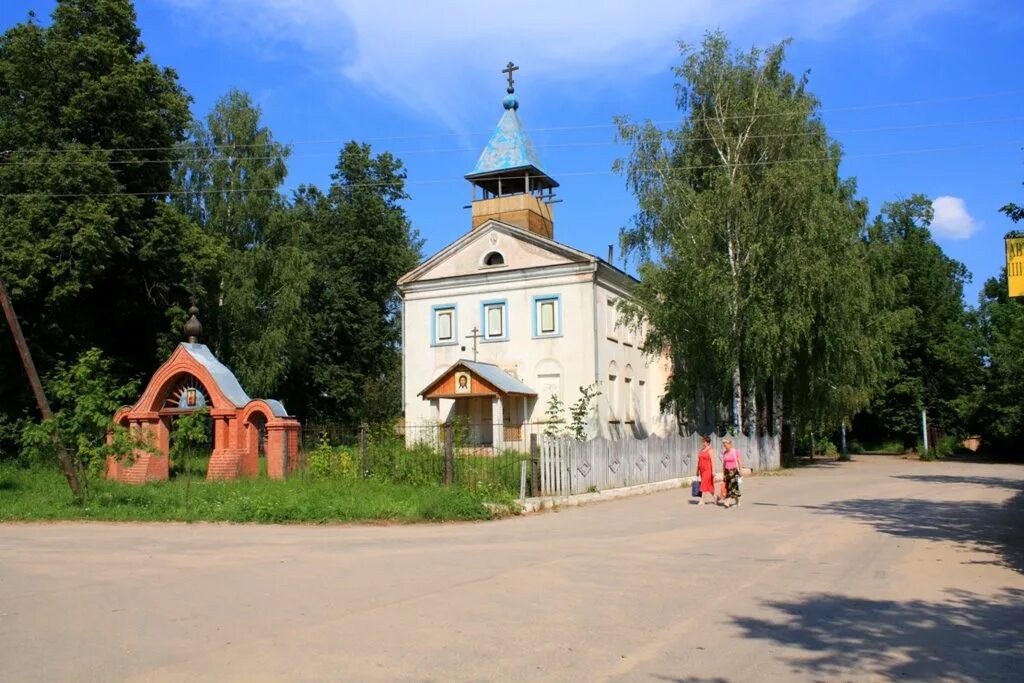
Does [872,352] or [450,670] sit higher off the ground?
[872,352]

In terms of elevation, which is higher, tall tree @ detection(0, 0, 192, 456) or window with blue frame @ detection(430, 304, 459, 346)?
tall tree @ detection(0, 0, 192, 456)

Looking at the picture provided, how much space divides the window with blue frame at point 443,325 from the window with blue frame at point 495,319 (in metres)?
1.42

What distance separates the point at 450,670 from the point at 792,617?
340cm

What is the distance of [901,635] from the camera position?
7145 millimetres

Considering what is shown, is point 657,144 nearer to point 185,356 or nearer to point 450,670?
point 185,356

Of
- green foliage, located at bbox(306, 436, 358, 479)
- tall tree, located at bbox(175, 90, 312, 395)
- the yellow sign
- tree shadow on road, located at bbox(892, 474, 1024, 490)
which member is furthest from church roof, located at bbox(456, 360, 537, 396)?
the yellow sign

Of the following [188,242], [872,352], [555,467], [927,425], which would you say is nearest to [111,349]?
[188,242]

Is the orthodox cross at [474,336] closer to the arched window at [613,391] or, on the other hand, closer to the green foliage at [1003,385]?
the arched window at [613,391]

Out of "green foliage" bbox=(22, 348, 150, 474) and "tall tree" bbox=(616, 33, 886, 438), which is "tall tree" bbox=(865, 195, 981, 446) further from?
"green foliage" bbox=(22, 348, 150, 474)

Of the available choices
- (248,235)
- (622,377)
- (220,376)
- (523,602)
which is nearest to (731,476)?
(523,602)

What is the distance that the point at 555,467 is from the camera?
1903 centimetres

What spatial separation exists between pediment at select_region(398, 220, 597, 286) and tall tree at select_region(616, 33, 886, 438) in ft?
11.1

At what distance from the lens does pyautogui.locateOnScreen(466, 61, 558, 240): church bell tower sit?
38.5 m

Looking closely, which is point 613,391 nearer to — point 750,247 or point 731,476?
point 750,247
